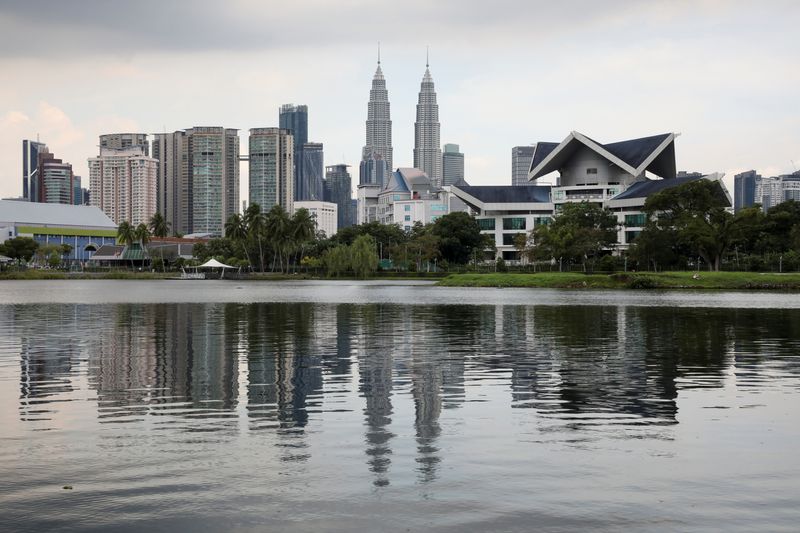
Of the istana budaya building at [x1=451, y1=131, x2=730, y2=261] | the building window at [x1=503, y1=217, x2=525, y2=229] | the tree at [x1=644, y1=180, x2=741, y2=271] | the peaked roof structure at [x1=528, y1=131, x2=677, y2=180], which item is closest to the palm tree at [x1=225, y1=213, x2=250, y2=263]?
the istana budaya building at [x1=451, y1=131, x2=730, y2=261]

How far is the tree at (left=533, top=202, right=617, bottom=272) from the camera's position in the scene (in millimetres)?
113562

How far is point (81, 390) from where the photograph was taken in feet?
A: 50.7

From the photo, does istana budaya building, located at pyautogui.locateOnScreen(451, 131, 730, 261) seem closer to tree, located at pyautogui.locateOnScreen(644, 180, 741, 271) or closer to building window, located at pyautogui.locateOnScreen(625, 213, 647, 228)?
building window, located at pyautogui.locateOnScreen(625, 213, 647, 228)

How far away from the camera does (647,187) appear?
468 ft

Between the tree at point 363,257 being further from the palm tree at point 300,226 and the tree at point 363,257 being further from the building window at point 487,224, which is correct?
the building window at point 487,224

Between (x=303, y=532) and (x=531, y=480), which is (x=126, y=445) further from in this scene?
(x=531, y=480)

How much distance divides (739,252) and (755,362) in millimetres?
102501

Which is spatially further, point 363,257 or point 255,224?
point 255,224

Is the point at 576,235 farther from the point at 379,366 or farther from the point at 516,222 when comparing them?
the point at 379,366

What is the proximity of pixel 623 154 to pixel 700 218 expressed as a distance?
61528mm

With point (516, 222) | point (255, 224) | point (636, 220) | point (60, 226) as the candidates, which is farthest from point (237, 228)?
point (60, 226)

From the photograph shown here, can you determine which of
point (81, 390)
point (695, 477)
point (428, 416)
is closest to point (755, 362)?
point (428, 416)

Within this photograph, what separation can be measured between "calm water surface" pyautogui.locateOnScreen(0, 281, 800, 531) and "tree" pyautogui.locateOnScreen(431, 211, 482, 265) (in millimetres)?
108303

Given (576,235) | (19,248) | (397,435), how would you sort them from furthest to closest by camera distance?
(19,248) < (576,235) < (397,435)
